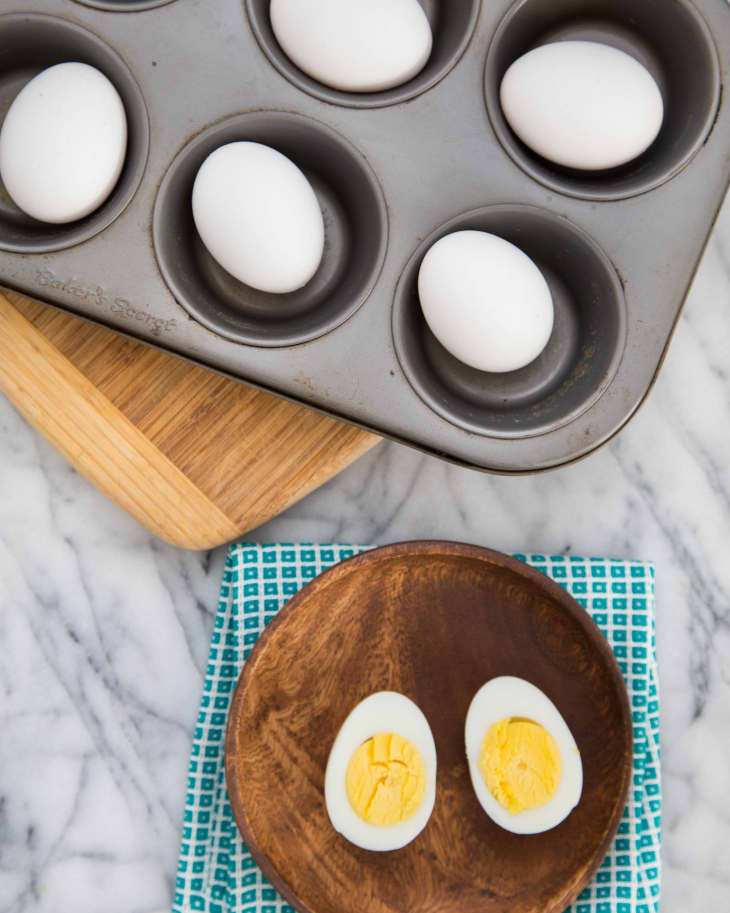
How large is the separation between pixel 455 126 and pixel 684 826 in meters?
0.88

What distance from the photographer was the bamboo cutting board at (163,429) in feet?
3.17

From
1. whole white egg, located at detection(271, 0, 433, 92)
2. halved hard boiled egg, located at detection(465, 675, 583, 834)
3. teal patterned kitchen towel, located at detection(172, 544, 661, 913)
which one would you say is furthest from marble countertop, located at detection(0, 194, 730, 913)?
whole white egg, located at detection(271, 0, 433, 92)

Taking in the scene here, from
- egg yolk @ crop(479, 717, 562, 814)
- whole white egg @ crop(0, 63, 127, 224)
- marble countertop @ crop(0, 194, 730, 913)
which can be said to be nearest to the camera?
whole white egg @ crop(0, 63, 127, 224)

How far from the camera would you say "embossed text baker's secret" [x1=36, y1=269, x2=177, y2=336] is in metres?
0.81

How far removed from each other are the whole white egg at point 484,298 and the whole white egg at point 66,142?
315mm

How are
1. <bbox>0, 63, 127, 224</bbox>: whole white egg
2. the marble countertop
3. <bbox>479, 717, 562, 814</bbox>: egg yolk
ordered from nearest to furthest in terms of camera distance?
1. <bbox>0, 63, 127, 224</bbox>: whole white egg
2. <bbox>479, 717, 562, 814</bbox>: egg yolk
3. the marble countertop

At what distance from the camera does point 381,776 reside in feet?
3.07

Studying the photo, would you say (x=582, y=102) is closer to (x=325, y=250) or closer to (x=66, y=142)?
(x=325, y=250)

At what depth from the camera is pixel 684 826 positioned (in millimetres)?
1086

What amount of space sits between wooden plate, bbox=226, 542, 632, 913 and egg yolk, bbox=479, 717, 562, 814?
0.04m

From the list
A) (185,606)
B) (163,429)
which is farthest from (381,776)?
(163,429)

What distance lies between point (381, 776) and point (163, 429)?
0.45m

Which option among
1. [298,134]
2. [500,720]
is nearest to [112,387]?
[298,134]

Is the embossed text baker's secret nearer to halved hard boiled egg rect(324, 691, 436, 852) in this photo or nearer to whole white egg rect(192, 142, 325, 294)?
whole white egg rect(192, 142, 325, 294)
